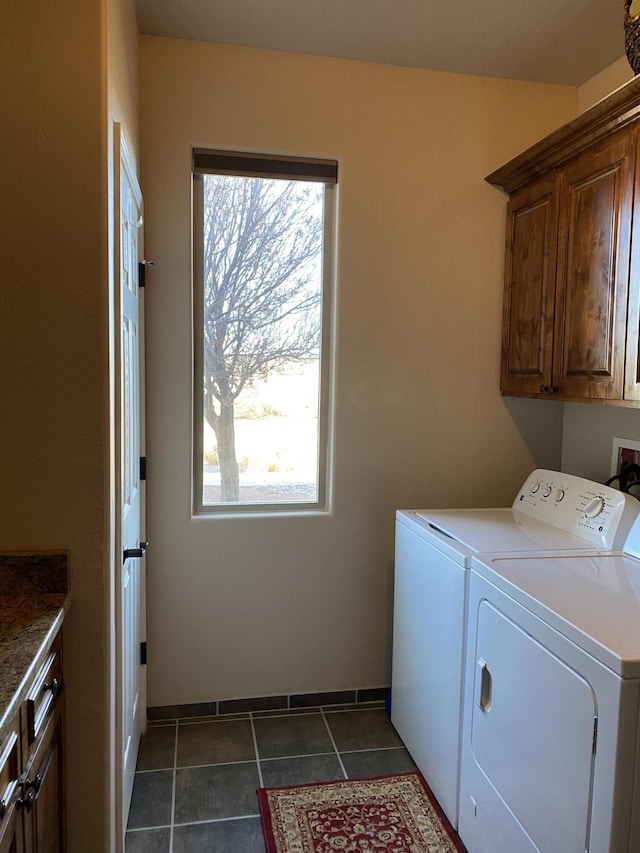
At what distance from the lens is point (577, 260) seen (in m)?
2.09

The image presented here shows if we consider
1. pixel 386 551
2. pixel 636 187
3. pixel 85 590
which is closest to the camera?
pixel 85 590

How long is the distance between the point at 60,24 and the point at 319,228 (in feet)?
4.33

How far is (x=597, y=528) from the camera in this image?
1987 millimetres

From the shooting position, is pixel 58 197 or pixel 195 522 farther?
pixel 195 522

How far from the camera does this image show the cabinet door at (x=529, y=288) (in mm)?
2256

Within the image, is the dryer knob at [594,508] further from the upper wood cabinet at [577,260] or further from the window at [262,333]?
the window at [262,333]

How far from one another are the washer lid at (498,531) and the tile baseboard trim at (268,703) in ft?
3.04

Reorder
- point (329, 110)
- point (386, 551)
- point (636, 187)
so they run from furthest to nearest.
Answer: point (386, 551) < point (329, 110) < point (636, 187)

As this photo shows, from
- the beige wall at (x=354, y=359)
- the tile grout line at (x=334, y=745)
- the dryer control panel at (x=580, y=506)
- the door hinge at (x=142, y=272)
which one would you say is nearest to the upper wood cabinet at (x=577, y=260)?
the beige wall at (x=354, y=359)

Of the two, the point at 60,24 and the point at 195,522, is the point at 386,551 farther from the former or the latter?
the point at 60,24

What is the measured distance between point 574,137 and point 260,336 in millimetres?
1356

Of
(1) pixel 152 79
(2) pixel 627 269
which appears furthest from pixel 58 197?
(2) pixel 627 269

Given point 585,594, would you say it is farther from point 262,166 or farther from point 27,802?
point 262,166

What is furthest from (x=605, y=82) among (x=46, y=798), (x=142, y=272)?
(x=46, y=798)
